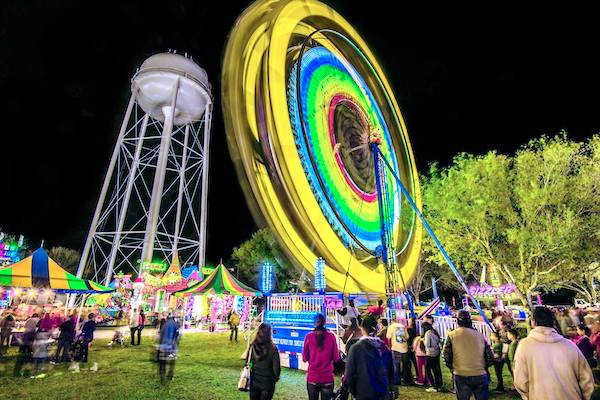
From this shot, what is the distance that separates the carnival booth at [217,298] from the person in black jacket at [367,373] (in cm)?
1342

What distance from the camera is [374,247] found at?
13.0 meters

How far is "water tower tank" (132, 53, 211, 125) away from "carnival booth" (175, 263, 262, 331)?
15213mm

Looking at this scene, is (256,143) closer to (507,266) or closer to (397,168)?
(397,168)

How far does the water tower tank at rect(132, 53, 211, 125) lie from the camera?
26516 mm

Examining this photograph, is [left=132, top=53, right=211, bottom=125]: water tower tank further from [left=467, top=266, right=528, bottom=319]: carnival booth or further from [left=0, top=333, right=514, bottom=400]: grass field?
[left=467, top=266, right=528, bottom=319]: carnival booth

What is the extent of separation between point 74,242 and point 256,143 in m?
50.9

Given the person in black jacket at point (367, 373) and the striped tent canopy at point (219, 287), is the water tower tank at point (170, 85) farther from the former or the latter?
the person in black jacket at point (367, 373)

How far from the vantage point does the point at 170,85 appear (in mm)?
27188

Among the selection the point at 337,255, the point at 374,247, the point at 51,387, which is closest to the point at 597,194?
the point at 374,247

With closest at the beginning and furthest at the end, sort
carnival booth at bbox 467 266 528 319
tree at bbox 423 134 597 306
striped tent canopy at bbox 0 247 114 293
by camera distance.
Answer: striped tent canopy at bbox 0 247 114 293, tree at bbox 423 134 597 306, carnival booth at bbox 467 266 528 319

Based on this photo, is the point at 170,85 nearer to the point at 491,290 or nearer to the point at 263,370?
the point at 263,370

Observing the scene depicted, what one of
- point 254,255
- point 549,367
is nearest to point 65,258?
point 254,255

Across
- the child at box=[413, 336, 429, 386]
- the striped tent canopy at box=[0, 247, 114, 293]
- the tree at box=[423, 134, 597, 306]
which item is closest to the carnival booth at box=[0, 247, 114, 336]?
the striped tent canopy at box=[0, 247, 114, 293]

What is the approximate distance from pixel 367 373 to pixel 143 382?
691cm
